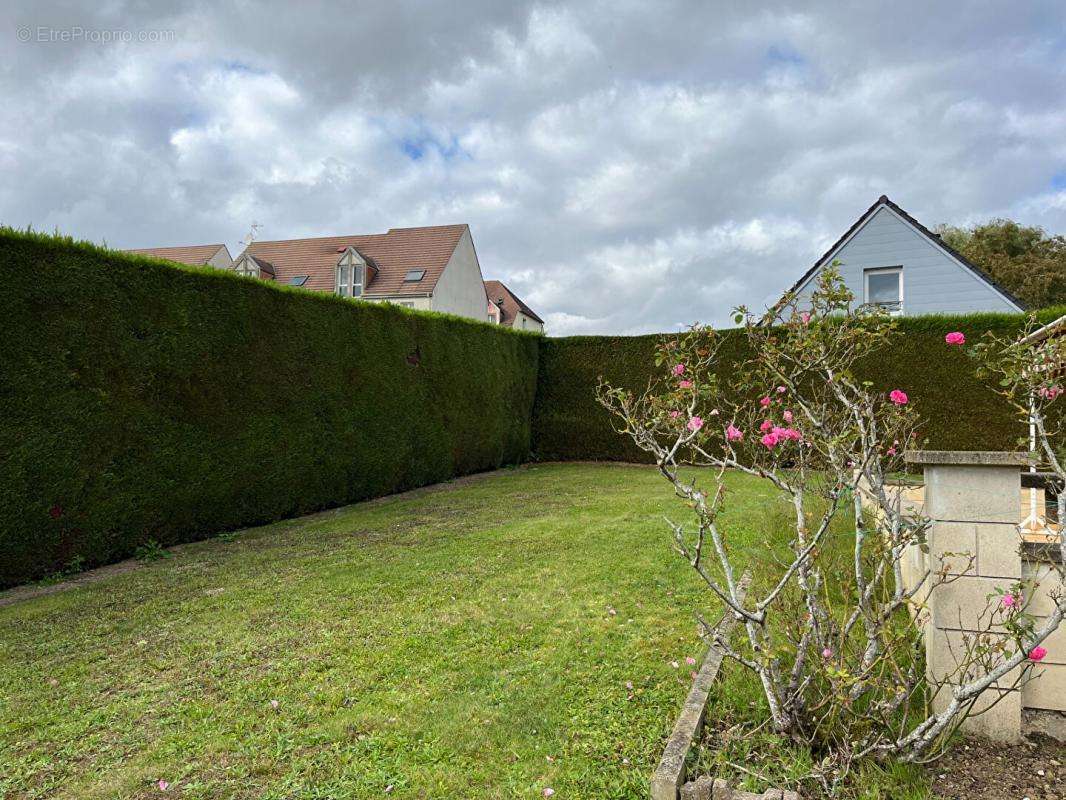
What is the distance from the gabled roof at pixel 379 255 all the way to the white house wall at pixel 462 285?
48 cm

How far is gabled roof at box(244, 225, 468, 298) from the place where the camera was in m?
Result: 27.0

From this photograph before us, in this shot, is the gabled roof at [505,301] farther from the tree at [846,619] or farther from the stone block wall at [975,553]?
the stone block wall at [975,553]

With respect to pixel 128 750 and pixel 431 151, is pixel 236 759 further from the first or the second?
pixel 431 151

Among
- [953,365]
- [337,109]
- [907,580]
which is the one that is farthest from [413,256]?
[907,580]

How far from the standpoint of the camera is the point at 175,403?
6.27 meters

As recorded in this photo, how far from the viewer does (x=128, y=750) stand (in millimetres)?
2432

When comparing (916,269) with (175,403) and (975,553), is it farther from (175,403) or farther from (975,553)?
(175,403)

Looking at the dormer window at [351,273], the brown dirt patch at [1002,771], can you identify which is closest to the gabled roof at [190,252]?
the dormer window at [351,273]

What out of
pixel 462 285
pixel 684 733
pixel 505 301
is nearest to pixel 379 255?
pixel 462 285

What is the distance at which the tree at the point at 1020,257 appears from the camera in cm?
2312

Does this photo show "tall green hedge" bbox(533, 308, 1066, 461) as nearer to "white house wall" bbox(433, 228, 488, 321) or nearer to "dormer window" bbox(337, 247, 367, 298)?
"white house wall" bbox(433, 228, 488, 321)

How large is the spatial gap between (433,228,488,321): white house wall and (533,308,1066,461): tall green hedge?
12.4 metres

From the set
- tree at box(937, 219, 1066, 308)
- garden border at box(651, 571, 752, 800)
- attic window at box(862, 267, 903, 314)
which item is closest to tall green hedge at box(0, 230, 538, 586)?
garden border at box(651, 571, 752, 800)

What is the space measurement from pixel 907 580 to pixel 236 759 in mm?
4214
